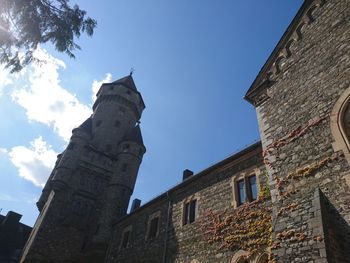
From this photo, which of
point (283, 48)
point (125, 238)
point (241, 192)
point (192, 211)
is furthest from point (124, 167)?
point (283, 48)

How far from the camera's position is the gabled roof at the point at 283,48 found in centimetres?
975

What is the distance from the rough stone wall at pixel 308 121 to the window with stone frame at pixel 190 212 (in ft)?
17.9

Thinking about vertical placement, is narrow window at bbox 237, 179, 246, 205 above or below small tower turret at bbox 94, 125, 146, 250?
below

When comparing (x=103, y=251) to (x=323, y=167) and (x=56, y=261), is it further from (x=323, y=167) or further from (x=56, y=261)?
(x=323, y=167)

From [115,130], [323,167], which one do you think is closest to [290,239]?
[323,167]

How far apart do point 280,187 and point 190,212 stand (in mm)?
6372

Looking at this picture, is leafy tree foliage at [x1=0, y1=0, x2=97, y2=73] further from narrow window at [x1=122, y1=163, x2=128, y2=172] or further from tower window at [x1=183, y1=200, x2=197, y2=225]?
narrow window at [x1=122, y1=163, x2=128, y2=172]

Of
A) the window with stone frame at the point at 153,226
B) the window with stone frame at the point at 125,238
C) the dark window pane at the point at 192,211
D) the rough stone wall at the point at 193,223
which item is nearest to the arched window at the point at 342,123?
the rough stone wall at the point at 193,223

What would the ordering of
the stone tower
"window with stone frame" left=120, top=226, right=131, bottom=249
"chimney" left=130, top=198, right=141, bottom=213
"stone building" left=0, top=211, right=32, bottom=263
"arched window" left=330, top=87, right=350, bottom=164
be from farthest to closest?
"stone building" left=0, top=211, right=32, bottom=263
"chimney" left=130, top=198, right=141, bottom=213
the stone tower
"window with stone frame" left=120, top=226, right=131, bottom=249
"arched window" left=330, top=87, right=350, bottom=164

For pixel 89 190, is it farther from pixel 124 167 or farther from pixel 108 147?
pixel 108 147

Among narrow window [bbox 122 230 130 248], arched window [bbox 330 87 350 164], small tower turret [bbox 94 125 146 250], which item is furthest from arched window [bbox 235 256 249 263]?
small tower turret [bbox 94 125 146 250]

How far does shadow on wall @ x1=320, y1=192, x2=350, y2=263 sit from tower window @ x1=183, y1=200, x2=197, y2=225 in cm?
711

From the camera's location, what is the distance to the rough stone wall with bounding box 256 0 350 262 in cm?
626

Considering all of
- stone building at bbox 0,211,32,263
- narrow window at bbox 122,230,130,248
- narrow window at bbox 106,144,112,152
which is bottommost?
narrow window at bbox 122,230,130,248
